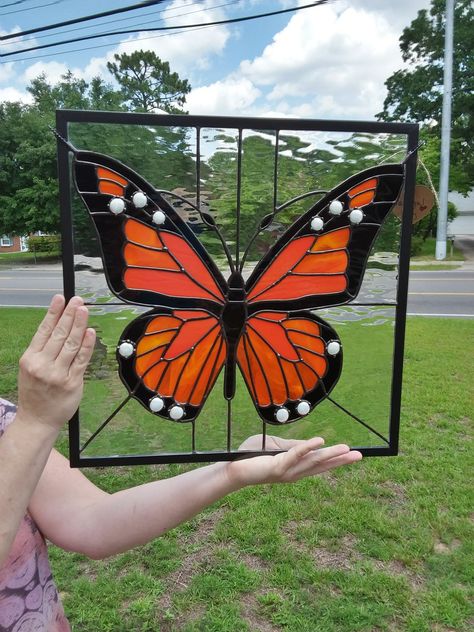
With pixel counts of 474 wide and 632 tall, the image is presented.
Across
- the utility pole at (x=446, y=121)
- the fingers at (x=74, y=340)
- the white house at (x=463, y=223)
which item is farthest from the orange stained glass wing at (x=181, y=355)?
the white house at (x=463, y=223)

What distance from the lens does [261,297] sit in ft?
2.99

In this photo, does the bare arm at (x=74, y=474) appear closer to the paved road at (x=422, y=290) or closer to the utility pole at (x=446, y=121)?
the paved road at (x=422, y=290)

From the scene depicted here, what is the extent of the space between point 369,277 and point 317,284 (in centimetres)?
12

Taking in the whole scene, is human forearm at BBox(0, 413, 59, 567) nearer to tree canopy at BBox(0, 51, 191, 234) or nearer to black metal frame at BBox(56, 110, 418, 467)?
black metal frame at BBox(56, 110, 418, 467)

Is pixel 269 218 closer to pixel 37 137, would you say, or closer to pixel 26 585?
pixel 26 585

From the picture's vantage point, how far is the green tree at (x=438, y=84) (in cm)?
1812

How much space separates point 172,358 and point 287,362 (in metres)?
0.22

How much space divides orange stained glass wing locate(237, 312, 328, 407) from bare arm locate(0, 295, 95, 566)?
0.33 metres

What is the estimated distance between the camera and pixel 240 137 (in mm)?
906

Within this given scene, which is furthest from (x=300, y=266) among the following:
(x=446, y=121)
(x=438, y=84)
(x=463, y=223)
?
(x=463, y=223)

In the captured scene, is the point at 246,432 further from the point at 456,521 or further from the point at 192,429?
the point at 456,521

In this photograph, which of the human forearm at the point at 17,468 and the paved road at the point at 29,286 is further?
the paved road at the point at 29,286

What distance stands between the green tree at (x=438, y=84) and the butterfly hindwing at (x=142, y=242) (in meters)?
18.7

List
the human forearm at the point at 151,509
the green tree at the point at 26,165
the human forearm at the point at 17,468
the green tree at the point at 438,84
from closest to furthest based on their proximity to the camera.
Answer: the human forearm at the point at 17,468 < the human forearm at the point at 151,509 < the green tree at the point at 26,165 < the green tree at the point at 438,84
